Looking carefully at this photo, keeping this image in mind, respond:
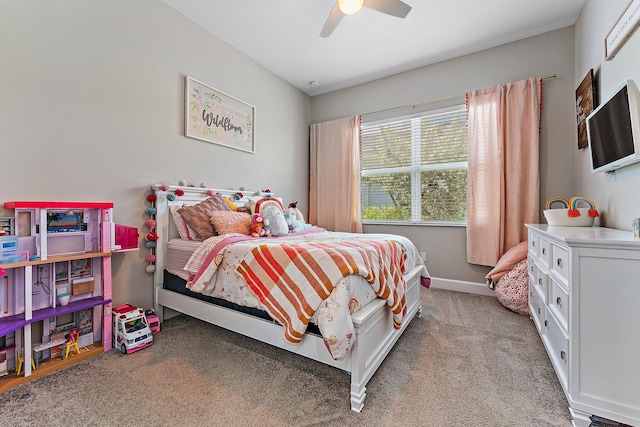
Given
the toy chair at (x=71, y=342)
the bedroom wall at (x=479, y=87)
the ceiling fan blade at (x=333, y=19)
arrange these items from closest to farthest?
the toy chair at (x=71, y=342) < the ceiling fan blade at (x=333, y=19) < the bedroom wall at (x=479, y=87)

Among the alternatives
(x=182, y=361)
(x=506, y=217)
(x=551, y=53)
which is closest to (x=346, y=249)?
(x=182, y=361)

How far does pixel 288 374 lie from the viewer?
1600 millimetres

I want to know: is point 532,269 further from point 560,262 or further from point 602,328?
point 602,328

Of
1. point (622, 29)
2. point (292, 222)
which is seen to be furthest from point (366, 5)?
point (292, 222)

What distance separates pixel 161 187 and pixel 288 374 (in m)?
1.74

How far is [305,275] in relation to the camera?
1.44 m

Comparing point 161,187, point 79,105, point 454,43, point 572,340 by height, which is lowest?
point 572,340

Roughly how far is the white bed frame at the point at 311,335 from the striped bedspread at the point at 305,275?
0.12 m

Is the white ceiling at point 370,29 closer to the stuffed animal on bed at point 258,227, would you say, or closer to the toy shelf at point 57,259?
the stuffed animal on bed at point 258,227

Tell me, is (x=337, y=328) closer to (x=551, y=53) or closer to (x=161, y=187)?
(x=161, y=187)

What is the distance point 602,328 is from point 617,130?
3.98 ft

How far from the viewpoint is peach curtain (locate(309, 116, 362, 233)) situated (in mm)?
3805

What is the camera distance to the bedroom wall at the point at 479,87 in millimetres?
2701

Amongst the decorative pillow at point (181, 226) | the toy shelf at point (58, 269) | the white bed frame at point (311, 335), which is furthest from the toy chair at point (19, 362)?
the decorative pillow at point (181, 226)
